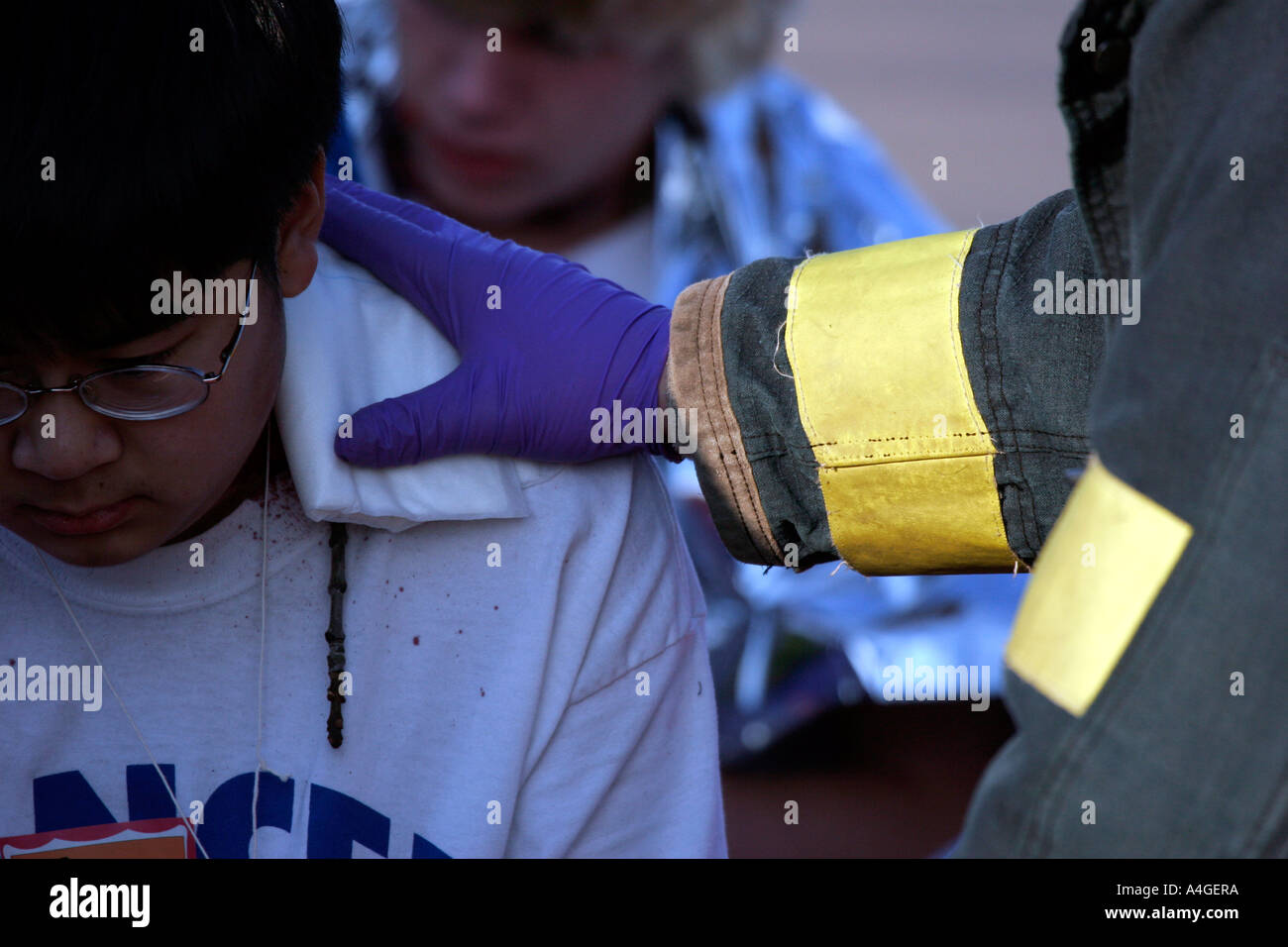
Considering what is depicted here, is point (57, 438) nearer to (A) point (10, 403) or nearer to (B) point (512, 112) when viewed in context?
(A) point (10, 403)

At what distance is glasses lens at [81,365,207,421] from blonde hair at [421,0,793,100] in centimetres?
200

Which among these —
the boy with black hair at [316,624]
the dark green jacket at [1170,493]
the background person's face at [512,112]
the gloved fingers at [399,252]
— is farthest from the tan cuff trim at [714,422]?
the background person's face at [512,112]

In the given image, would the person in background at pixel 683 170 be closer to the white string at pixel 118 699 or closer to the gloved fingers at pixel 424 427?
the gloved fingers at pixel 424 427

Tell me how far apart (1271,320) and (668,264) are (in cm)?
249

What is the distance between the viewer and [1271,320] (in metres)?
0.59

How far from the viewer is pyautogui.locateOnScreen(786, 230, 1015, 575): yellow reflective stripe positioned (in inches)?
45.4

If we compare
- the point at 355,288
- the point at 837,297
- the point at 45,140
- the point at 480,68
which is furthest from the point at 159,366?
the point at 480,68

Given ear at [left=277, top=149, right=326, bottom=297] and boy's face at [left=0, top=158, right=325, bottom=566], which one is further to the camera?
ear at [left=277, top=149, right=326, bottom=297]

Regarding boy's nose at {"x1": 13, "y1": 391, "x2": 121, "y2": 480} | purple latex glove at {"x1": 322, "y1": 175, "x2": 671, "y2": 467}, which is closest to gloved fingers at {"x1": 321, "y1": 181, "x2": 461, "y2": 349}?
purple latex glove at {"x1": 322, "y1": 175, "x2": 671, "y2": 467}

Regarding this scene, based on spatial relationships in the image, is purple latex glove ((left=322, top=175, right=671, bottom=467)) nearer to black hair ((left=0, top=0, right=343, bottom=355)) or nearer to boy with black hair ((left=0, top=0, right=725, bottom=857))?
boy with black hair ((left=0, top=0, right=725, bottom=857))

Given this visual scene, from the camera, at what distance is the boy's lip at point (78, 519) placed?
109 cm

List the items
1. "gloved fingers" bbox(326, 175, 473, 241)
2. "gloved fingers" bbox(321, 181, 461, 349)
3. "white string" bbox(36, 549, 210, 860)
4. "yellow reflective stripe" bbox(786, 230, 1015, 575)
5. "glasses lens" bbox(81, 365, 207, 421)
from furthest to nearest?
"gloved fingers" bbox(326, 175, 473, 241) → "gloved fingers" bbox(321, 181, 461, 349) → "white string" bbox(36, 549, 210, 860) → "yellow reflective stripe" bbox(786, 230, 1015, 575) → "glasses lens" bbox(81, 365, 207, 421)

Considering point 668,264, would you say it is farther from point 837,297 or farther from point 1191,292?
point 1191,292

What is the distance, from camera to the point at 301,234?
47.3 inches
